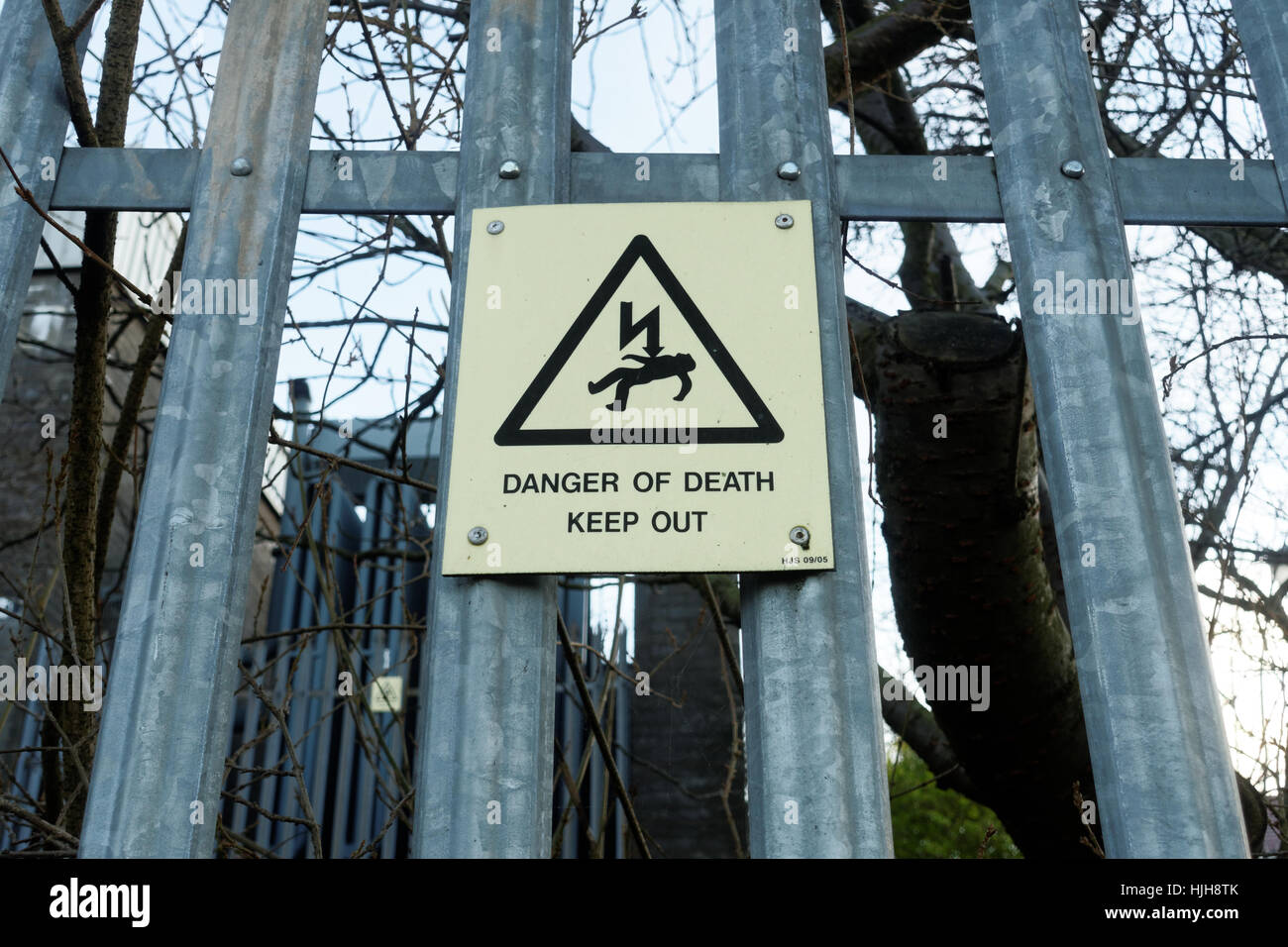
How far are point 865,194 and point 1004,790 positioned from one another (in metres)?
2.18

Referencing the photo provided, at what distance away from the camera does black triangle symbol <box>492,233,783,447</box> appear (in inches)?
56.7

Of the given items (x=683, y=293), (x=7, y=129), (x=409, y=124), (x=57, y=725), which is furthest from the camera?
(x=409, y=124)

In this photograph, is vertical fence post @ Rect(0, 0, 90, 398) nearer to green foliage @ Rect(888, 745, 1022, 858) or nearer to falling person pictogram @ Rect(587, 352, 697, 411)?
falling person pictogram @ Rect(587, 352, 697, 411)

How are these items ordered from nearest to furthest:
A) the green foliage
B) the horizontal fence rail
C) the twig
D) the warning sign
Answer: the warning sign < the horizontal fence rail < the twig < the green foliage

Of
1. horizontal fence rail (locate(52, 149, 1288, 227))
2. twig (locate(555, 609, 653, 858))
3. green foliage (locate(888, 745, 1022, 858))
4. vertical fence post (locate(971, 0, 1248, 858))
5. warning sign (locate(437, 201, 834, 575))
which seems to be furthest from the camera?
green foliage (locate(888, 745, 1022, 858))

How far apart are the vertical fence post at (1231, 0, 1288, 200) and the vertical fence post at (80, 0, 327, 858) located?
132 cm

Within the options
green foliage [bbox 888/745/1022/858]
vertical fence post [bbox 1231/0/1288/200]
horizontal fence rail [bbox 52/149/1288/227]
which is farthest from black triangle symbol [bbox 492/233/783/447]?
green foliage [bbox 888/745/1022/858]

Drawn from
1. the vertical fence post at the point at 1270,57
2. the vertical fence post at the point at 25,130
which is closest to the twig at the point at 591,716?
the vertical fence post at the point at 25,130

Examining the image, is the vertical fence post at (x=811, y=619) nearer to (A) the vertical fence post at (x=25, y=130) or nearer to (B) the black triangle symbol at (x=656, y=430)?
(B) the black triangle symbol at (x=656, y=430)

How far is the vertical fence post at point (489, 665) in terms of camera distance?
131 cm

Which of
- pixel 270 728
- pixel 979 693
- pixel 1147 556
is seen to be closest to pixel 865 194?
pixel 1147 556

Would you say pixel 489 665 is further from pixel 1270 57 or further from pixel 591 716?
pixel 1270 57
